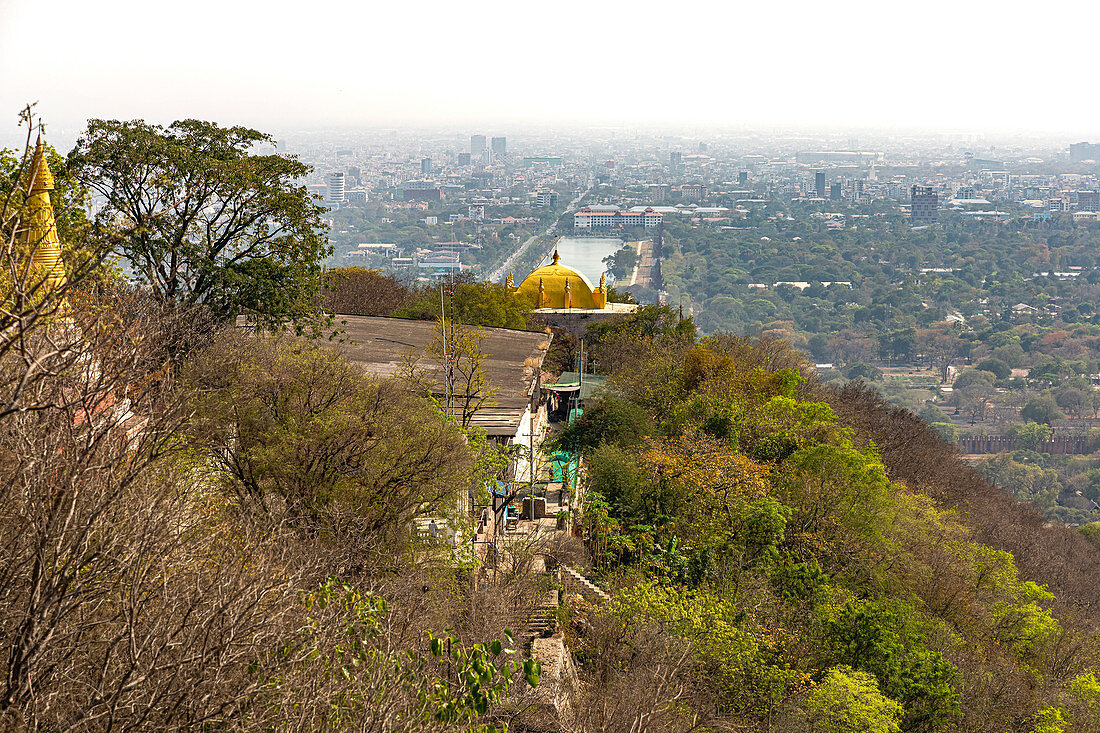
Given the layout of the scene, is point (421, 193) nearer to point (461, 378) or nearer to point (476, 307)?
point (476, 307)

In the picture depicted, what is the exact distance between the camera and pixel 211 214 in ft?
53.4

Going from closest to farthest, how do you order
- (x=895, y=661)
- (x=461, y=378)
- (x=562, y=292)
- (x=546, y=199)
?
(x=895, y=661)
(x=461, y=378)
(x=562, y=292)
(x=546, y=199)

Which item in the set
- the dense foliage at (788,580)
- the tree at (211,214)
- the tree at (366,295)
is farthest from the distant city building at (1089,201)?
the tree at (211,214)

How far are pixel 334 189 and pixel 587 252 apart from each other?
124ft

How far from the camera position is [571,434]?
64.5ft

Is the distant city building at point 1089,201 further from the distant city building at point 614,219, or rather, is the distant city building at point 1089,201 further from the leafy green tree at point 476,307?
the leafy green tree at point 476,307

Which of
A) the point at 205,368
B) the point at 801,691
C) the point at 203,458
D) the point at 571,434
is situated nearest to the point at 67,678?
the point at 203,458

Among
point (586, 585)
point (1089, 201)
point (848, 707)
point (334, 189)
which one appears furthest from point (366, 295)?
point (1089, 201)

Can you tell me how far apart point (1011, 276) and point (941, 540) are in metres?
126

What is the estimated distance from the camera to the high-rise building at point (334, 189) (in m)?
141

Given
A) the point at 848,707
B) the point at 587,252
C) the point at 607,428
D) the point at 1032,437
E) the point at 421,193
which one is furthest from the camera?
the point at 421,193

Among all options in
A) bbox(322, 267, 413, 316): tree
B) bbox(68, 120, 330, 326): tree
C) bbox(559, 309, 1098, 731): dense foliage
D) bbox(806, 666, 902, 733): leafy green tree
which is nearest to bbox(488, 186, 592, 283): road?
bbox(322, 267, 413, 316): tree

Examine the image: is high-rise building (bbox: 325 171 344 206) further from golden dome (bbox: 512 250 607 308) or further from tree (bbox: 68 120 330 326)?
tree (bbox: 68 120 330 326)

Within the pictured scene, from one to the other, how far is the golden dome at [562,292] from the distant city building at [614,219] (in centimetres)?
11648
